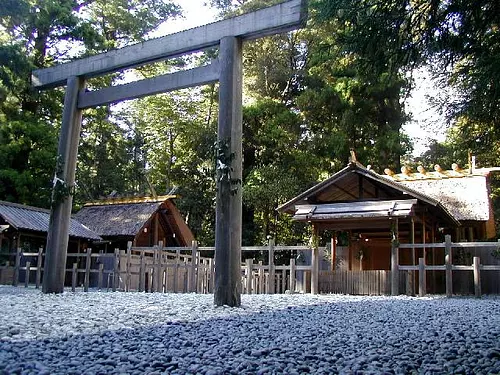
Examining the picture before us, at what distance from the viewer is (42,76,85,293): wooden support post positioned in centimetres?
934

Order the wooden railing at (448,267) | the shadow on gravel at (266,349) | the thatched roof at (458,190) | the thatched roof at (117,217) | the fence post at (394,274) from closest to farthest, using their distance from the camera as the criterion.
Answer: the shadow on gravel at (266,349)
the wooden railing at (448,267)
the fence post at (394,274)
the thatched roof at (458,190)
the thatched roof at (117,217)

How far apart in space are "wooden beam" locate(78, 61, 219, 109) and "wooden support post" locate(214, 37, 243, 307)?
1.29ft

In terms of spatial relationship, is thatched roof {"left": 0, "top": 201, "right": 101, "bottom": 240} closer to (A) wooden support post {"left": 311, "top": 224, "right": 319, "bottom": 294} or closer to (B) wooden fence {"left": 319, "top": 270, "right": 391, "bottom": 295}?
(A) wooden support post {"left": 311, "top": 224, "right": 319, "bottom": 294}

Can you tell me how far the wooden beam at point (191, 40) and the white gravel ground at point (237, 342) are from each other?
425 cm

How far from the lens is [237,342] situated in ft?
13.2

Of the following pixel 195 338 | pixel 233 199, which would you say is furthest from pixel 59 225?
pixel 195 338

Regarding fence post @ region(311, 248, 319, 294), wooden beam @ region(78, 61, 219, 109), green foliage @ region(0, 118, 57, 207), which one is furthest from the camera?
green foliage @ region(0, 118, 57, 207)

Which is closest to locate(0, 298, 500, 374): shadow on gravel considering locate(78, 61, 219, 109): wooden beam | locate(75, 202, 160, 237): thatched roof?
locate(78, 61, 219, 109): wooden beam

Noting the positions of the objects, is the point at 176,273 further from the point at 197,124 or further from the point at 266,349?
the point at 197,124

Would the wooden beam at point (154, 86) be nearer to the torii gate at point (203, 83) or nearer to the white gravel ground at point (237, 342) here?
the torii gate at point (203, 83)

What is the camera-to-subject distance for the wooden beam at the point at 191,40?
7.17 m

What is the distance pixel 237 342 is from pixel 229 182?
11.6ft

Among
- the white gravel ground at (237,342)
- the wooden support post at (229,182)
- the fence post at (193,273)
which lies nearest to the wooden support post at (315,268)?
the fence post at (193,273)

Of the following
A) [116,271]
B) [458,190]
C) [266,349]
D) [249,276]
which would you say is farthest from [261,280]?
[266,349]
